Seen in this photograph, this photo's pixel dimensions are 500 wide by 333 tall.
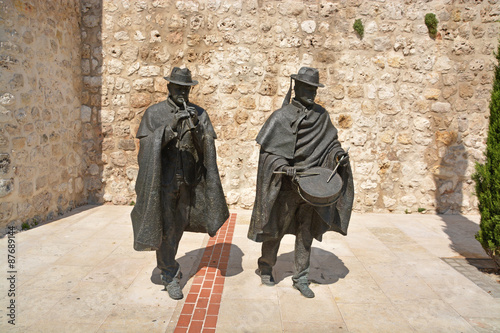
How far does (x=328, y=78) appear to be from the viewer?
7582 millimetres

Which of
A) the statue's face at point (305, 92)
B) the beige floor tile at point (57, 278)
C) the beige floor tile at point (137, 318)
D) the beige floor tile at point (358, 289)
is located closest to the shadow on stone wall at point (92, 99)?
the beige floor tile at point (57, 278)

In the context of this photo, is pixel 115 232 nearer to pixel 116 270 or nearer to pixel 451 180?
pixel 116 270

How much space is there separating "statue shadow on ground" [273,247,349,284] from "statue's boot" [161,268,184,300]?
1.21m

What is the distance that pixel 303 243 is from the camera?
441 cm

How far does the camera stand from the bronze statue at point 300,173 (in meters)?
4.04

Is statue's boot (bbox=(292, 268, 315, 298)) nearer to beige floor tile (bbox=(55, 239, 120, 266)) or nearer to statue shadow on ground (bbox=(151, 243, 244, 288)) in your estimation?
statue shadow on ground (bbox=(151, 243, 244, 288))

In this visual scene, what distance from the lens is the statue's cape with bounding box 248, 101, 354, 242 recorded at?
4.10 meters

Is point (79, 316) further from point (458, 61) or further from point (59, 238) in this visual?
point (458, 61)

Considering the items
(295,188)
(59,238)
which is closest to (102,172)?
(59,238)

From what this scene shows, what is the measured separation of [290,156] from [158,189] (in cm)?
141

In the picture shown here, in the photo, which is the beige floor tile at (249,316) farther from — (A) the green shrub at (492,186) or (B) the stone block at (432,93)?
(B) the stone block at (432,93)

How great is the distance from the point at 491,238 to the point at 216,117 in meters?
5.01

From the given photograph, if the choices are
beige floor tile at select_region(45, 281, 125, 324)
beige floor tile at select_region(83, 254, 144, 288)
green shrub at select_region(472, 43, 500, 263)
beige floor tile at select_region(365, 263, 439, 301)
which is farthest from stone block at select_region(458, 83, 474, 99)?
beige floor tile at select_region(45, 281, 125, 324)

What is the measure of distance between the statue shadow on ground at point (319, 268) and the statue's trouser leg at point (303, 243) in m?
0.38
